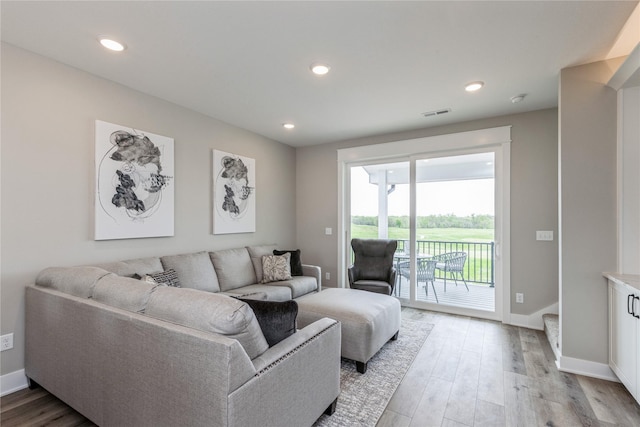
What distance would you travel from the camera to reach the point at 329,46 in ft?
7.17

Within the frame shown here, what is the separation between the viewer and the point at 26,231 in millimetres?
2234

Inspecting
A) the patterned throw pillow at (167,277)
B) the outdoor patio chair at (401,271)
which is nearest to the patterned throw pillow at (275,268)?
the patterned throw pillow at (167,277)

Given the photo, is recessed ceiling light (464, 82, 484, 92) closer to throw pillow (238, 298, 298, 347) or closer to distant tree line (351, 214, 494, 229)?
distant tree line (351, 214, 494, 229)

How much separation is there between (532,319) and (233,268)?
365 centimetres

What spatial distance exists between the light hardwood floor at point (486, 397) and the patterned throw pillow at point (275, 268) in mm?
1842

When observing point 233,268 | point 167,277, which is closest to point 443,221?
point 233,268

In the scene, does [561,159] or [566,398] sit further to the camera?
[561,159]

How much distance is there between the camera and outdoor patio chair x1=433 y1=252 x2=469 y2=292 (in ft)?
13.8

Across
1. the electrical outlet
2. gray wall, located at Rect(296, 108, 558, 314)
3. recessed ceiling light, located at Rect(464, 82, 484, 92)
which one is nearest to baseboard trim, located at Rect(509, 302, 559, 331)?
gray wall, located at Rect(296, 108, 558, 314)

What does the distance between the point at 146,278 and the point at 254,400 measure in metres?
1.57

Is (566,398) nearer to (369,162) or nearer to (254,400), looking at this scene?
(254,400)

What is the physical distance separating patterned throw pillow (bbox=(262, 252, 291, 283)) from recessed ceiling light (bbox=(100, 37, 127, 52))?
2.63 metres

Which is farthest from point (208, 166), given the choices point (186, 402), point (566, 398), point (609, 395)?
point (609, 395)

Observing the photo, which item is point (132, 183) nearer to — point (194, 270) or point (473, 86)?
point (194, 270)
